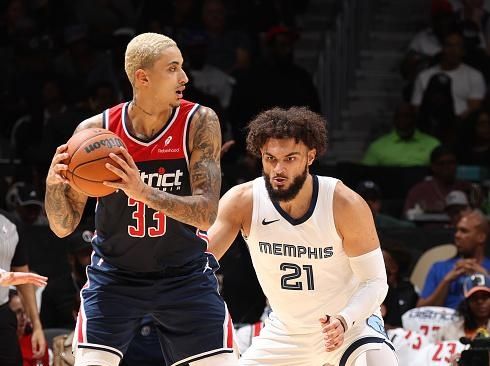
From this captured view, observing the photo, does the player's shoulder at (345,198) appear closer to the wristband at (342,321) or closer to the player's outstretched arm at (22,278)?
the wristband at (342,321)

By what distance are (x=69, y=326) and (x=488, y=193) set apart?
4.15 m

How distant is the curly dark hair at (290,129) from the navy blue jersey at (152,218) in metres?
0.53

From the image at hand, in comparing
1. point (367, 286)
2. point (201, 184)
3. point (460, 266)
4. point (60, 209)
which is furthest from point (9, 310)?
point (460, 266)

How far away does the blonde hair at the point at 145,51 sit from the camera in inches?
207

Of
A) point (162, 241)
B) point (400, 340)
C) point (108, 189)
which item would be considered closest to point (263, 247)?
point (162, 241)

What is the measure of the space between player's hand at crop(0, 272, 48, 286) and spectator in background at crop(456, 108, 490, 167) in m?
7.01

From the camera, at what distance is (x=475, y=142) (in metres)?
11.4

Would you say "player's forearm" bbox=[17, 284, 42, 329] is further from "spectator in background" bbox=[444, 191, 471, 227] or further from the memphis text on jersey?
"spectator in background" bbox=[444, 191, 471, 227]

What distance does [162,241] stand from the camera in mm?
5270

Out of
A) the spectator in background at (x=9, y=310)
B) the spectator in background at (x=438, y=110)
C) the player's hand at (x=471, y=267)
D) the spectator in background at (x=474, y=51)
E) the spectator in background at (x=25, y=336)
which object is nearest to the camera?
the spectator in background at (x=9, y=310)

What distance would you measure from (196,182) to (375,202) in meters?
5.13

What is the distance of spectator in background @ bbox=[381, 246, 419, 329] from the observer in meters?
8.75

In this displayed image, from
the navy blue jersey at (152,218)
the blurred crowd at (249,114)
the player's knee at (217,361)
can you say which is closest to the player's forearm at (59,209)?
the navy blue jersey at (152,218)

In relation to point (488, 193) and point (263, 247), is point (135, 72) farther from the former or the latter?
point (488, 193)
